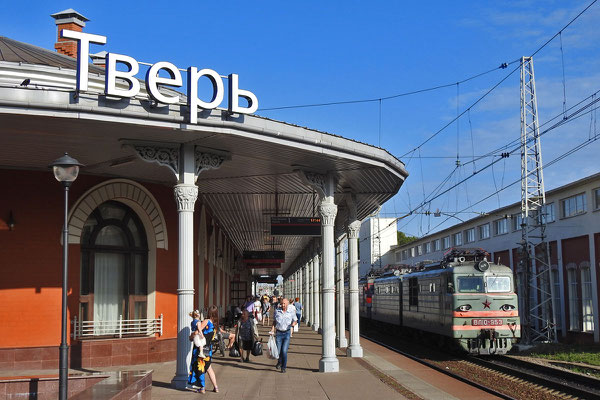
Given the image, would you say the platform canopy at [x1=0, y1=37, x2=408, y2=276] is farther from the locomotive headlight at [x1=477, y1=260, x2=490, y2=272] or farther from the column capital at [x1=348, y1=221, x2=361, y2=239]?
the locomotive headlight at [x1=477, y1=260, x2=490, y2=272]

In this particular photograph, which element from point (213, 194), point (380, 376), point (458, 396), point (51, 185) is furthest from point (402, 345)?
point (51, 185)

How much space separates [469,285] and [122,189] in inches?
400

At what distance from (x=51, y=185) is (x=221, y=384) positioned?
19.4 feet

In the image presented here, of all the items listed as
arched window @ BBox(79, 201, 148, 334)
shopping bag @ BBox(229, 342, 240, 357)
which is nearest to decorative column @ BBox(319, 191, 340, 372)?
shopping bag @ BBox(229, 342, 240, 357)

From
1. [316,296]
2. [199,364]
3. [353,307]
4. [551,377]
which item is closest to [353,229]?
[353,307]

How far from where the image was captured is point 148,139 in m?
12.7

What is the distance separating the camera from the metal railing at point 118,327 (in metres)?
15.4

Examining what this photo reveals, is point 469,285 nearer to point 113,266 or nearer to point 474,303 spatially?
point 474,303

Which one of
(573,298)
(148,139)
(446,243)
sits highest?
(446,243)

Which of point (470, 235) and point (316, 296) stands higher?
point (470, 235)

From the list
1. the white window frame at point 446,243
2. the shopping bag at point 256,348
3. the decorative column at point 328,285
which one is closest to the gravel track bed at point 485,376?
the decorative column at point 328,285

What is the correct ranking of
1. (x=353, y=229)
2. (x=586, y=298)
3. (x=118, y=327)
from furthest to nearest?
(x=586, y=298), (x=353, y=229), (x=118, y=327)

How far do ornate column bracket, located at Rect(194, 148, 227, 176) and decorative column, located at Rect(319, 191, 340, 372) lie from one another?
300cm

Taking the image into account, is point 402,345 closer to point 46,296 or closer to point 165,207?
point 165,207
